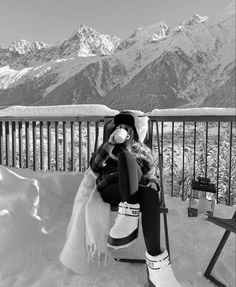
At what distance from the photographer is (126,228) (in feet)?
5.99

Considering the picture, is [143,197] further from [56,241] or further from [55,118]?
[55,118]

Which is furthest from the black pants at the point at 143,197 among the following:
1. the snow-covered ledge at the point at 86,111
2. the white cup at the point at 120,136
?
the snow-covered ledge at the point at 86,111

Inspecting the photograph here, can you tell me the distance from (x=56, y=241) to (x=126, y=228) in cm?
97

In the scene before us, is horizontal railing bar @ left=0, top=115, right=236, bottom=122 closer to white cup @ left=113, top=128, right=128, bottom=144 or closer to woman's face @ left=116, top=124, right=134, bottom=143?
woman's face @ left=116, top=124, right=134, bottom=143

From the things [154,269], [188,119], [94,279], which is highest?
[188,119]

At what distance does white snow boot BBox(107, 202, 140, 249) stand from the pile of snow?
0.43 m

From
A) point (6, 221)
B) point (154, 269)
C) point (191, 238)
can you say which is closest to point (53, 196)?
point (6, 221)

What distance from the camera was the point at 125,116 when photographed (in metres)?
2.58

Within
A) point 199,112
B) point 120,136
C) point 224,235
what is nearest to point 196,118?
point 199,112

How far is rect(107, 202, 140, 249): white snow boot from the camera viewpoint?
5.99 ft

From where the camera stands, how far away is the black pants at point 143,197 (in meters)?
1.81

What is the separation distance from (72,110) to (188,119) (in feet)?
4.57

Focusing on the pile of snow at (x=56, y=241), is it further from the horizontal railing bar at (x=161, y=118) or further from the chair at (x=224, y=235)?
the horizontal railing bar at (x=161, y=118)

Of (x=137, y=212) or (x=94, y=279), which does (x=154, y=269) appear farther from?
(x=94, y=279)
